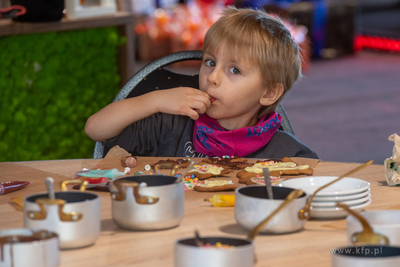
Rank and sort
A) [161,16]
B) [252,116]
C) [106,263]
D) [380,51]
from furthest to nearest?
[380,51]
[161,16]
[252,116]
[106,263]

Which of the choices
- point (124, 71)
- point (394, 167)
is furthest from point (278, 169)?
point (124, 71)

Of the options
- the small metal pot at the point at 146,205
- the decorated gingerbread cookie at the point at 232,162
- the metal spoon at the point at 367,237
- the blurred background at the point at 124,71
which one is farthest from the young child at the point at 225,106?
the metal spoon at the point at 367,237

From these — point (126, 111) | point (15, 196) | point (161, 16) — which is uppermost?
point (161, 16)

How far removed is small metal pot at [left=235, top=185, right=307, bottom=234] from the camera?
77 cm

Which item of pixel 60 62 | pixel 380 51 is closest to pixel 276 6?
pixel 380 51

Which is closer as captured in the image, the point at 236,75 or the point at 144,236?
the point at 144,236

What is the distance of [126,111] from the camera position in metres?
1.55

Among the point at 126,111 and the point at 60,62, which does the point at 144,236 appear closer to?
the point at 126,111

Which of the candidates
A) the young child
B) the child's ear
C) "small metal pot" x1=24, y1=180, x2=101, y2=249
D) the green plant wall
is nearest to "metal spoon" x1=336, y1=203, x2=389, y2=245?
"small metal pot" x1=24, y1=180, x2=101, y2=249

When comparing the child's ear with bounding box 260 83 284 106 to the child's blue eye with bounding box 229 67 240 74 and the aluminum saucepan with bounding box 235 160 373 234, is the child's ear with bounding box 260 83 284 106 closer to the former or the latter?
the child's blue eye with bounding box 229 67 240 74

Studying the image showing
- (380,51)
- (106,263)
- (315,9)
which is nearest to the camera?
(106,263)

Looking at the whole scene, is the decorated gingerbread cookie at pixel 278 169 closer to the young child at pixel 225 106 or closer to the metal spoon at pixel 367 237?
the young child at pixel 225 106

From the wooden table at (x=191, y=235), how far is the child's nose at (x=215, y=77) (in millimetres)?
537

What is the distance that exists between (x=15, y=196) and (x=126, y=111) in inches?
22.1
